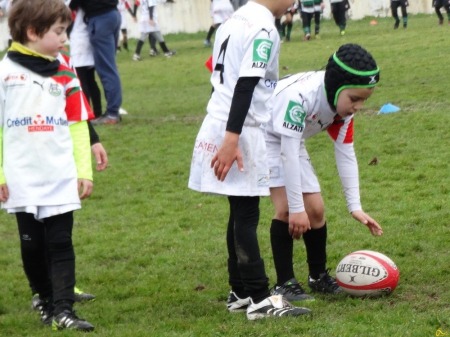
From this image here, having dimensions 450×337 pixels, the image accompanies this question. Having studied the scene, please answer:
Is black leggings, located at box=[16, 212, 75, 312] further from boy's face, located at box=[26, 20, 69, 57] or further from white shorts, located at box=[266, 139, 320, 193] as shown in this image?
white shorts, located at box=[266, 139, 320, 193]

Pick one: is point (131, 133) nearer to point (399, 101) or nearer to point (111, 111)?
point (111, 111)

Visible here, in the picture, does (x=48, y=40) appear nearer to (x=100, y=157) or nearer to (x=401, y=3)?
(x=100, y=157)

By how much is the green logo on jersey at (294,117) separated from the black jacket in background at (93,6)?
21.6ft

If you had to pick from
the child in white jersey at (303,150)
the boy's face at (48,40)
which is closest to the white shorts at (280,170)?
the child in white jersey at (303,150)

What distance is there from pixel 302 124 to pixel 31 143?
133 centimetres

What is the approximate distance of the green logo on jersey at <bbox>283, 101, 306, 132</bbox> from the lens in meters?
4.16

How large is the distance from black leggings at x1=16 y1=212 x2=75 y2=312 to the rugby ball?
1.48 metres

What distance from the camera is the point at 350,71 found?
13.3ft

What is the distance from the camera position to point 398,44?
1764 cm

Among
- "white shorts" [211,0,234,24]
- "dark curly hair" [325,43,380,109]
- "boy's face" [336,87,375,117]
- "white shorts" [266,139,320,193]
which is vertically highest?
"dark curly hair" [325,43,380,109]

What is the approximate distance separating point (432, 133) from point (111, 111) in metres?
4.38

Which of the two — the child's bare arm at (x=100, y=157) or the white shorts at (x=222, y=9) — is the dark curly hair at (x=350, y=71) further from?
the white shorts at (x=222, y=9)

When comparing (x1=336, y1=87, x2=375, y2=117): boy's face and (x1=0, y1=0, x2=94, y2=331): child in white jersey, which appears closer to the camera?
(x1=0, y1=0, x2=94, y2=331): child in white jersey

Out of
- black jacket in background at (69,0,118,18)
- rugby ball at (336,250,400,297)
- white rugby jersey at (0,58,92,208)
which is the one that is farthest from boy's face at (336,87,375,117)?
black jacket in background at (69,0,118,18)
